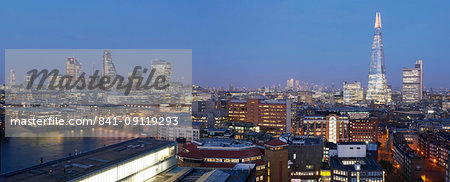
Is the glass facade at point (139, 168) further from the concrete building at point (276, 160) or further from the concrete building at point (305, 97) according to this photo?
the concrete building at point (305, 97)

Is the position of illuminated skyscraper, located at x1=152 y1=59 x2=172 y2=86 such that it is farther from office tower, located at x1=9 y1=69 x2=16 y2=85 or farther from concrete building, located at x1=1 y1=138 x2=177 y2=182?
concrete building, located at x1=1 y1=138 x2=177 y2=182

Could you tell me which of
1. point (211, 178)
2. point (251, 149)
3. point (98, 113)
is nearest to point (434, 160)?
point (251, 149)

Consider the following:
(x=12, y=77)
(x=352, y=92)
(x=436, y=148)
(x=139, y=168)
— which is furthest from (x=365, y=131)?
(x=352, y=92)

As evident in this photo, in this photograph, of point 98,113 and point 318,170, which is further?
point 98,113

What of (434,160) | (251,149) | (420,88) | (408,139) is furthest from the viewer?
(420,88)

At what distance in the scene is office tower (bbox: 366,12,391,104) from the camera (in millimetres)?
55969

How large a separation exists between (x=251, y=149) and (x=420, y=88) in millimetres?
67032

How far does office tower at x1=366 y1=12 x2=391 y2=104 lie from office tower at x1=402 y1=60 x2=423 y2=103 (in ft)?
26.7

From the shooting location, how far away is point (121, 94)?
37750 mm

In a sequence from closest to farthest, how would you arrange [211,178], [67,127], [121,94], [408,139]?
[211,178]
[408,139]
[67,127]
[121,94]

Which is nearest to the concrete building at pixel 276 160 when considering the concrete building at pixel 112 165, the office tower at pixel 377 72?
the concrete building at pixel 112 165

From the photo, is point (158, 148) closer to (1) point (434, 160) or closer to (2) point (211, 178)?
(2) point (211, 178)

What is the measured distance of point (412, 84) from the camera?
6719 centimetres

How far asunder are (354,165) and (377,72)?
173 feet
